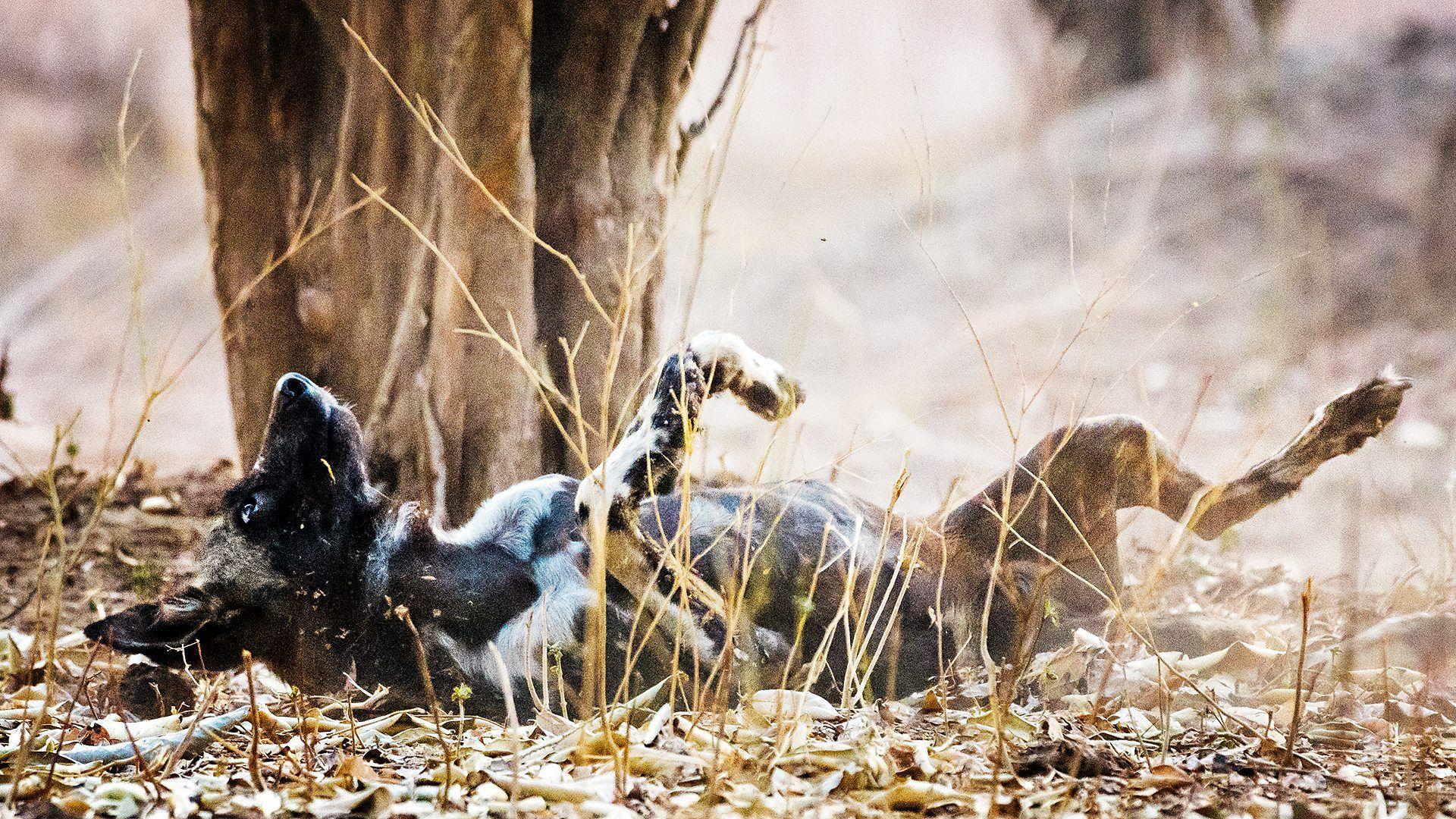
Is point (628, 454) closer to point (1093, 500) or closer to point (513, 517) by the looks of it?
point (513, 517)

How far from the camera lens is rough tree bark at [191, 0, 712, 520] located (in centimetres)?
308

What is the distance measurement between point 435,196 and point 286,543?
103cm

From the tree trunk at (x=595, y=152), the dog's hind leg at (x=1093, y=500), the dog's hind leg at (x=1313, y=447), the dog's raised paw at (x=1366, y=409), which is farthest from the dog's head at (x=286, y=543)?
the dog's raised paw at (x=1366, y=409)

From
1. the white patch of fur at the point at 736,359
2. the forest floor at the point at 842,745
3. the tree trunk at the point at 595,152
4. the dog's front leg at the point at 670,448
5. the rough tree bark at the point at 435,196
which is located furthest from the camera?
the tree trunk at the point at 595,152

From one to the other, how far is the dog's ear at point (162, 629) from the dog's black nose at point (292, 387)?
529 millimetres

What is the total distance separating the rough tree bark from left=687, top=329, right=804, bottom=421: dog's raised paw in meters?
0.39

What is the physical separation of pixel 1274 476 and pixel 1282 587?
104cm

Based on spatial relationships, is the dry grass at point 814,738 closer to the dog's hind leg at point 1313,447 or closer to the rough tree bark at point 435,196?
the dog's hind leg at point 1313,447

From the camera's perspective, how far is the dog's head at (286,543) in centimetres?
272

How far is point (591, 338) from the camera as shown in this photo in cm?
333

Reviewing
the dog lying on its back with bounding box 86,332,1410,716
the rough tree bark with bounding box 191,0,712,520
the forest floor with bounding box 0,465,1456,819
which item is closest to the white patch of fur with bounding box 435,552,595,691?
the dog lying on its back with bounding box 86,332,1410,716

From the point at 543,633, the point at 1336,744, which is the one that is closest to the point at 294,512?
the point at 543,633

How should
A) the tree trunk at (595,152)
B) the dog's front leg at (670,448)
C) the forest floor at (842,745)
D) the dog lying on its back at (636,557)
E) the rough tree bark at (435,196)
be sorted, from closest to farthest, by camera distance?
the forest floor at (842,745)
the dog's front leg at (670,448)
the dog lying on its back at (636,557)
the rough tree bark at (435,196)
the tree trunk at (595,152)

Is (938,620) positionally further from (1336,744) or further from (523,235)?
(523,235)
